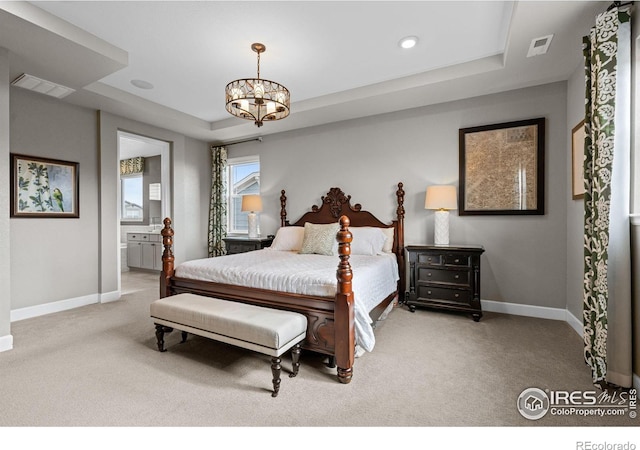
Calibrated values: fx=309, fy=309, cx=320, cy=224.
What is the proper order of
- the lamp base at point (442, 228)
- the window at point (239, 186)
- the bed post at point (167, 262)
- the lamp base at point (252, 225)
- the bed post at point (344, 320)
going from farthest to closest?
the window at point (239, 186) → the lamp base at point (252, 225) → the lamp base at point (442, 228) → the bed post at point (167, 262) → the bed post at point (344, 320)

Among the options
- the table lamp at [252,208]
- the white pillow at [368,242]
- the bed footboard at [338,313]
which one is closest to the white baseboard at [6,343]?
the bed footboard at [338,313]

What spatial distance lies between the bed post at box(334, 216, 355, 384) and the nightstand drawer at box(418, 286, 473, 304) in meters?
1.84

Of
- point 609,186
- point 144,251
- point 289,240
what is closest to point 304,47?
point 289,240

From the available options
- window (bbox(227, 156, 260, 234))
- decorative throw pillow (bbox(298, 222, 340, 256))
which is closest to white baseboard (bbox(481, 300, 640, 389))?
decorative throw pillow (bbox(298, 222, 340, 256))

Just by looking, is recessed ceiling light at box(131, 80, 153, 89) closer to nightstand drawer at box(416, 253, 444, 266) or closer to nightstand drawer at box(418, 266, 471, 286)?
nightstand drawer at box(416, 253, 444, 266)

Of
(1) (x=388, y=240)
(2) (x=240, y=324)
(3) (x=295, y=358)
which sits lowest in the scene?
(3) (x=295, y=358)

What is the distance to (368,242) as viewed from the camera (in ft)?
13.2

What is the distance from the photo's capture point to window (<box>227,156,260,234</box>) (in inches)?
235

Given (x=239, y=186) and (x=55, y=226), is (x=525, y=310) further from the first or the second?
(x=55, y=226)

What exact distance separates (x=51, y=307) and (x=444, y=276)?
192 inches

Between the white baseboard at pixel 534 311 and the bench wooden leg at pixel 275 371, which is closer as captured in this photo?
the bench wooden leg at pixel 275 371

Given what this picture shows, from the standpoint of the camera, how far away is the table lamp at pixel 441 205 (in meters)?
3.79

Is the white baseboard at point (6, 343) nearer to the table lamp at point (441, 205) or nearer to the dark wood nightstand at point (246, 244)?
the dark wood nightstand at point (246, 244)

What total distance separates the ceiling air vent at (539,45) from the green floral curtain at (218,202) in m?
4.91
